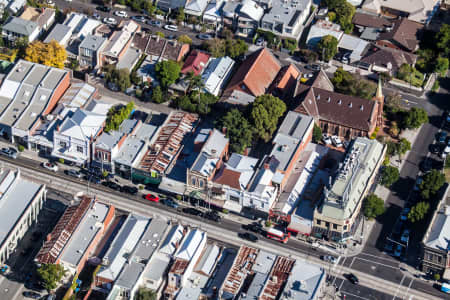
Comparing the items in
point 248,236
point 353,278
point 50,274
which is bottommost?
point 50,274

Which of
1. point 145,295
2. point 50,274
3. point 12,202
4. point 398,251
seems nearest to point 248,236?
point 145,295

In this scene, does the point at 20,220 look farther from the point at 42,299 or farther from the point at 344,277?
the point at 344,277

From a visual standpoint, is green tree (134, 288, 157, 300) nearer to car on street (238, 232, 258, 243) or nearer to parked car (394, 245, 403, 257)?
car on street (238, 232, 258, 243)

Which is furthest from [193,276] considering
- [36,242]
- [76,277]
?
[36,242]

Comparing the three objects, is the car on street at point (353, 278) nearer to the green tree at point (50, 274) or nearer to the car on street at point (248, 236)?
the car on street at point (248, 236)

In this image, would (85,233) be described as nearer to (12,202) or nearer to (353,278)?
(12,202)

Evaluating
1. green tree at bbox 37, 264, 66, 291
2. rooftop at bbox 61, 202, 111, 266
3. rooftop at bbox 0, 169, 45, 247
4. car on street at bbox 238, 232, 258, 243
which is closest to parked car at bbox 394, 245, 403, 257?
car on street at bbox 238, 232, 258, 243
